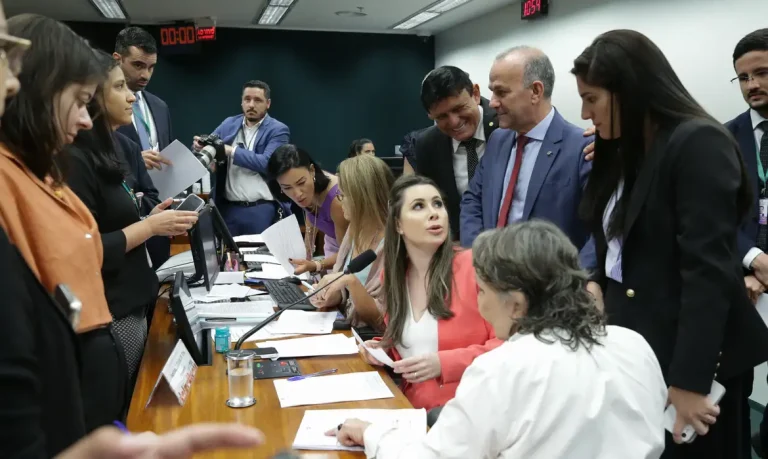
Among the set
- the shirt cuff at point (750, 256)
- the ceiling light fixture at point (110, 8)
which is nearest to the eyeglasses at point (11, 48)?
the shirt cuff at point (750, 256)

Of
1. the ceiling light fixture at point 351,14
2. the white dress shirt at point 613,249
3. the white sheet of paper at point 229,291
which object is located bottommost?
the white sheet of paper at point 229,291

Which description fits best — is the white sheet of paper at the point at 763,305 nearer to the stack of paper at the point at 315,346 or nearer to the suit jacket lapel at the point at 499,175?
the suit jacket lapel at the point at 499,175

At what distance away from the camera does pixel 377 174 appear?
2.64 m

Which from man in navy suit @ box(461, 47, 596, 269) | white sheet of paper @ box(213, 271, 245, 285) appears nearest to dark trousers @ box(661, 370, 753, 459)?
man in navy suit @ box(461, 47, 596, 269)

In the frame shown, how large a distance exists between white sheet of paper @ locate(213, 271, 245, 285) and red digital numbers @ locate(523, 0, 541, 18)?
452cm

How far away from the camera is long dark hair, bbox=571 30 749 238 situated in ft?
4.99

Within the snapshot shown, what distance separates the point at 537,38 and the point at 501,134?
4.30 metres

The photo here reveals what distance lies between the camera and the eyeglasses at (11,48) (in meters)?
→ 0.71

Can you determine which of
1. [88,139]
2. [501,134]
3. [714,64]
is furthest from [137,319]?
[714,64]

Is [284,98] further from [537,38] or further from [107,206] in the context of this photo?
[107,206]

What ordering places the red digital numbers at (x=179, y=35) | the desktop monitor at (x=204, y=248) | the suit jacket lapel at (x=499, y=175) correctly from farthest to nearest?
1. the red digital numbers at (x=179, y=35)
2. the suit jacket lapel at (x=499, y=175)
3. the desktop monitor at (x=204, y=248)

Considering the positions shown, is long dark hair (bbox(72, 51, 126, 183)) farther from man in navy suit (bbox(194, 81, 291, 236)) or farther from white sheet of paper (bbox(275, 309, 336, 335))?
man in navy suit (bbox(194, 81, 291, 236))

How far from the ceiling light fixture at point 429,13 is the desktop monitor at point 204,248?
16.4ft

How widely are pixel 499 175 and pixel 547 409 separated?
4.82 ft
